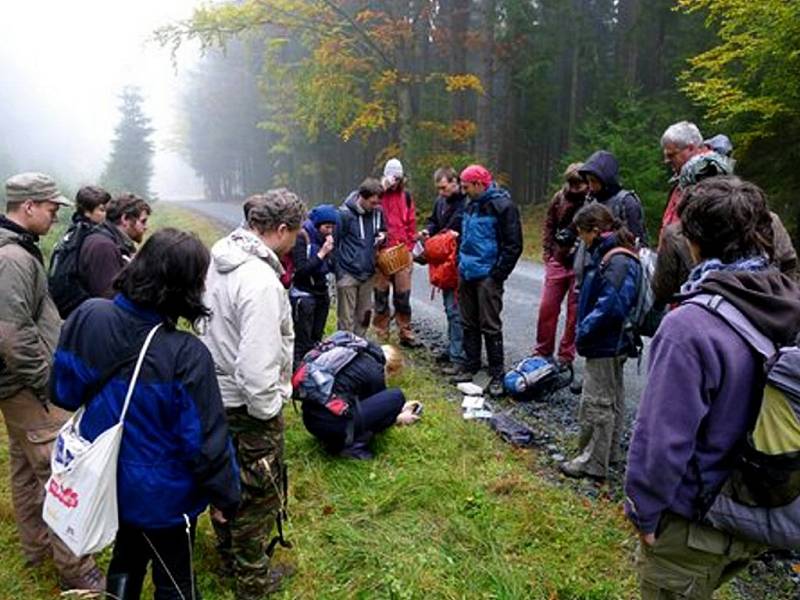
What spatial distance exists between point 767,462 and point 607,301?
2.28 meters

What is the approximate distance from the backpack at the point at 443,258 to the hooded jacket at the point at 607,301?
269cm

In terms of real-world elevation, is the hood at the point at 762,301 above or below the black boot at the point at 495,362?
above

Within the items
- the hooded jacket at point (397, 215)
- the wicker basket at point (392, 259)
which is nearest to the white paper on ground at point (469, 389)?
the wicker basket at point (392, 259)

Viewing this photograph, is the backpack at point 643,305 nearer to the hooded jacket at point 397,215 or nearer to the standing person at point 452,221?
the standing person at point 452,221

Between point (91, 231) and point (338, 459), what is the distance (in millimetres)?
2469

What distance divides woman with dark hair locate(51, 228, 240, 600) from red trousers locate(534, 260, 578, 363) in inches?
186

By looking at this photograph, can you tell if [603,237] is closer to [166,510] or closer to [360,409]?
[360,409]

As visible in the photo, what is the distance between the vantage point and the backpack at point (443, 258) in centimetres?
689

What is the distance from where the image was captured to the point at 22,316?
300 cm

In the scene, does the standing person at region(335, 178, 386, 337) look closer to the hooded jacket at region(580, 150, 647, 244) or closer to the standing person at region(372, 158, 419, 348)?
the standing person at region(372, 158, 419, 348)

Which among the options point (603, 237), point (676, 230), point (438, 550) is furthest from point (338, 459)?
point (676, 230)

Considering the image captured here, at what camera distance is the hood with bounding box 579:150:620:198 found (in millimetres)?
5059

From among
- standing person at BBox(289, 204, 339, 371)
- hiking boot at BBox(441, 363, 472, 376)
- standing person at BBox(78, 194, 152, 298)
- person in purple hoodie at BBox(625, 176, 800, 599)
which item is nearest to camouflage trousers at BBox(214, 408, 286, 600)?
standing person at BBox(78, 194, 152, 298)

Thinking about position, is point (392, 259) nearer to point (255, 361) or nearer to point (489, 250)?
point (489, 250)
